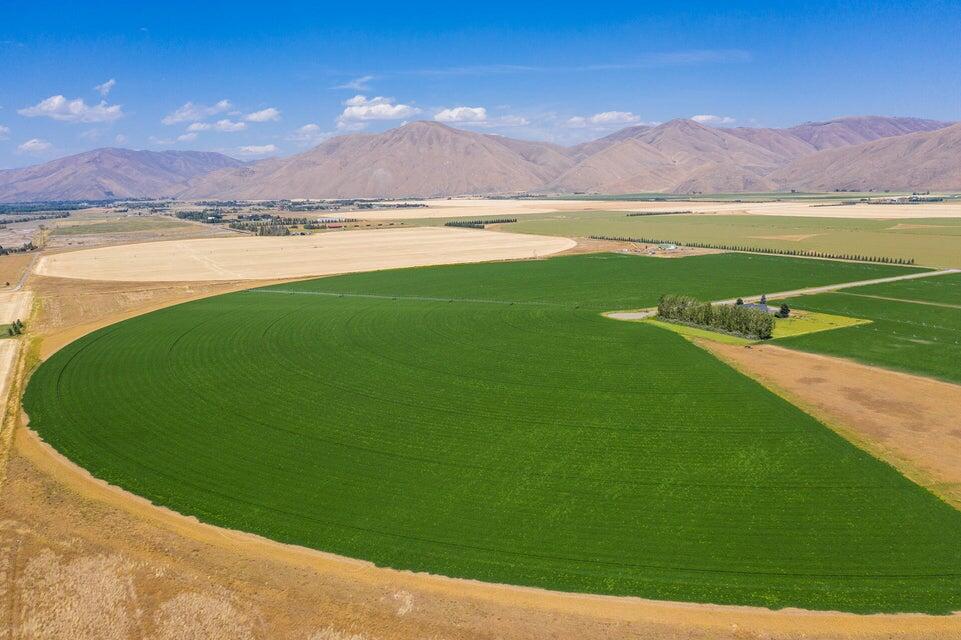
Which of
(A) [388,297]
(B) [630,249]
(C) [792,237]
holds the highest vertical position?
(C) [792,237]

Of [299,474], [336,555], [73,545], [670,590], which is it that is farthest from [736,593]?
[73,545]

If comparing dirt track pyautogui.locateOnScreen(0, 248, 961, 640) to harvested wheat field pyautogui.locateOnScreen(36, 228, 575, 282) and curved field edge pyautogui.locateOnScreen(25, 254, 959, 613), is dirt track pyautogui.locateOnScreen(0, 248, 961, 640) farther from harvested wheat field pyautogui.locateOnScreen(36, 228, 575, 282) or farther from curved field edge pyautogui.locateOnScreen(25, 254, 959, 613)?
harvested wheat field pyautogui.locateOnScreen(36, 228, 575, 282)

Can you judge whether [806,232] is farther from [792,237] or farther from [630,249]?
[630,249]

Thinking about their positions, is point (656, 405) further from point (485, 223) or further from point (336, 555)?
point (485, 223)

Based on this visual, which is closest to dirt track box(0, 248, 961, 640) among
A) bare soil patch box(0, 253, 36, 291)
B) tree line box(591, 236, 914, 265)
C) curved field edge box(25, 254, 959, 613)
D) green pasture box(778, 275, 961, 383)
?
curved field edge box(25, 254, 959, 613)

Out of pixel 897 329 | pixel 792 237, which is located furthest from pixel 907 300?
pixel 792 237
